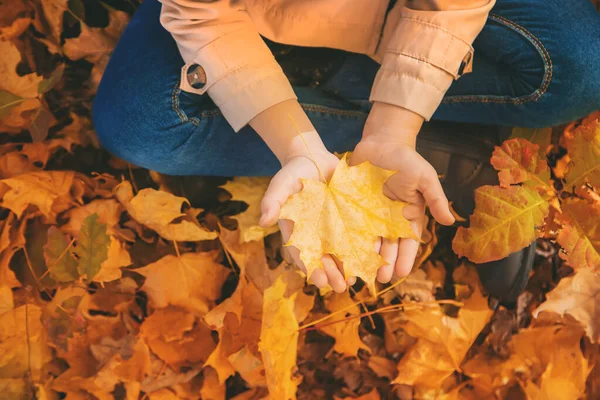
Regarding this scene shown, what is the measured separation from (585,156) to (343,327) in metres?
0.56

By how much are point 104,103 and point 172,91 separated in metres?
0.17

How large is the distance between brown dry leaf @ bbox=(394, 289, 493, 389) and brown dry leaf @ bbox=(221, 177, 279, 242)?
39cm

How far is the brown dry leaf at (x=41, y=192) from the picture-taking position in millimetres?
968

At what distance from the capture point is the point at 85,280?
1.02 metres

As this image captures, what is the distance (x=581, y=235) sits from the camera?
75cm

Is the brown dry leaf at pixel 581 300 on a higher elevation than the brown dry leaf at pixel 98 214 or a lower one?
higher

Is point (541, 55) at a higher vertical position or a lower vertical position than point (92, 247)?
higher

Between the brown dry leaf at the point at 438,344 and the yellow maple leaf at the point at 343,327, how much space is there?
0.10 metres

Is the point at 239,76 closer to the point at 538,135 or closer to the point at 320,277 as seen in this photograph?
the point at 320,277

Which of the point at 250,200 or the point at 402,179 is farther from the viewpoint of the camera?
the point at 250,200

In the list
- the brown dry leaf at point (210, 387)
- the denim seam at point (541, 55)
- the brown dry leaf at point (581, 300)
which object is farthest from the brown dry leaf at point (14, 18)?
the brown dry leaf at point (581, 300)

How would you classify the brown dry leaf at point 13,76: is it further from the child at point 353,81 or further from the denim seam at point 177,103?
the denim seam at point 177,103

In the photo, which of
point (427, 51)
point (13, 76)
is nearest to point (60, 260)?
point (13, 76)

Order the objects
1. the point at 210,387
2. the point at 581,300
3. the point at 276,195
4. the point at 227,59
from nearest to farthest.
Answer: the point at 276,195
the point at 227,59
the point at 581,300
the point at 210,387
